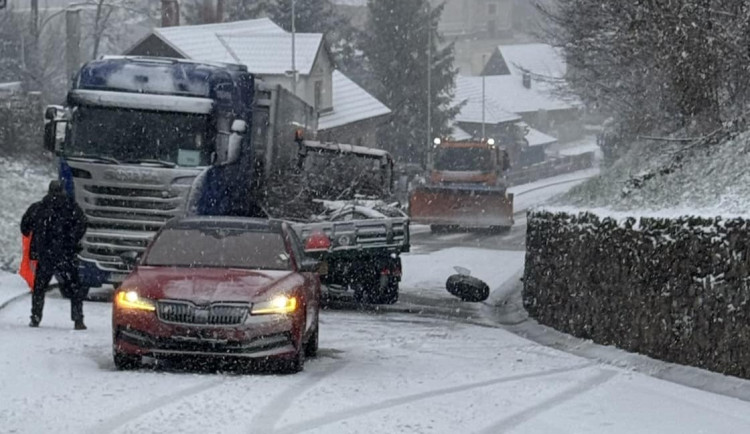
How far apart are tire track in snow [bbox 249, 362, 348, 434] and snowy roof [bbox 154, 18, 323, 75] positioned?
43.0 metres

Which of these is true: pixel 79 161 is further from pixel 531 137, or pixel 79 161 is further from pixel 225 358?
pixel 531 137

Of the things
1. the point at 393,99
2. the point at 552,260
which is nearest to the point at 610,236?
the point at 552,260

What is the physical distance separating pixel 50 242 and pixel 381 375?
191 inches

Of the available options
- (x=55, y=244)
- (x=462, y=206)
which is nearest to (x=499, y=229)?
(x=462, y=206)

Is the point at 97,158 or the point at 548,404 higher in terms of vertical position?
the point at 97,158

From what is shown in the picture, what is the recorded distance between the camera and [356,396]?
476 inches

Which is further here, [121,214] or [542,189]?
[542,189]

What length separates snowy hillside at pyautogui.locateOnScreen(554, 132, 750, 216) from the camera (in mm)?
15141

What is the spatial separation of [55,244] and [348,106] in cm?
4792

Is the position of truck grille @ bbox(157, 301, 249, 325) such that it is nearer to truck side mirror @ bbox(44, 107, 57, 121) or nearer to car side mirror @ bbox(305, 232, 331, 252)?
truck side mirror @ bbox(44, 107, 57, 121)

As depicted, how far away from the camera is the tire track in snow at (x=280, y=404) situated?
10.5 m

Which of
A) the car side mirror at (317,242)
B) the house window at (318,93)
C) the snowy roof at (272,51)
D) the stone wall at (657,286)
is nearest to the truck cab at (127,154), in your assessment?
the car side mirror at (317,242)

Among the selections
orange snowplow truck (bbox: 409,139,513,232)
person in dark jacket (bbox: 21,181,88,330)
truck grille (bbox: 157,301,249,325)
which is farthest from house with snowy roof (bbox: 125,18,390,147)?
truck grille (bbox: 157,301,249,325)

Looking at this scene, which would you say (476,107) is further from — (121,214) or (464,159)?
(121,214)
